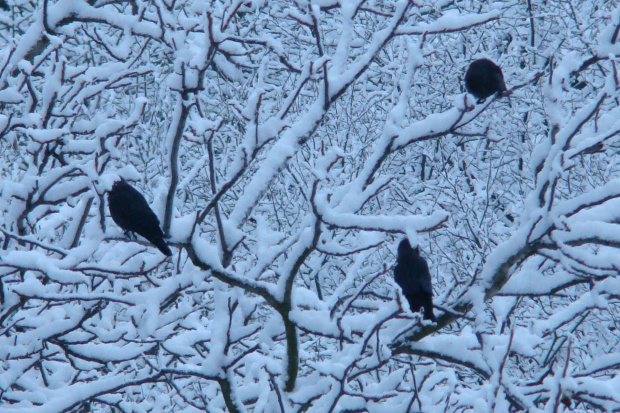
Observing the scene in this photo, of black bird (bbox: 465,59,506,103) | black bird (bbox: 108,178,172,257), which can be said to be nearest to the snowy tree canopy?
black bird (bbox: 108,178,172,257)

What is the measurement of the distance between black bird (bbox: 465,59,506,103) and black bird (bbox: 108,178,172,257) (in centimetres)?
170

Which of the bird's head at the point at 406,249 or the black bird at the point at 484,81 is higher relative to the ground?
the black bird at the point at 484,81

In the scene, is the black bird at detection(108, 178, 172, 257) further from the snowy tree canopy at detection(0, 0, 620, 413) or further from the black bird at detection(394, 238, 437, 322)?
the black bird at detection(394, 238, 437, 322)

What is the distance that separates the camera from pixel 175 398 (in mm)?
5105

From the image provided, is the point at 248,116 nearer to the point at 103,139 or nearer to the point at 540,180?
the point at 103,139

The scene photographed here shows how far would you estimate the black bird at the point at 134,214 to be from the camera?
290cm

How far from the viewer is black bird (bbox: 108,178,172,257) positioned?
290 centimetres

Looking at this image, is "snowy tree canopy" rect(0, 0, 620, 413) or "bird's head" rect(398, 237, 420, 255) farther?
"bird's head" rect(398, 237, 420, 255)

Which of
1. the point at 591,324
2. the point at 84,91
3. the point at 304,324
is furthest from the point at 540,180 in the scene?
the point at 591,324

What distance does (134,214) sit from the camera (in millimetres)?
3045

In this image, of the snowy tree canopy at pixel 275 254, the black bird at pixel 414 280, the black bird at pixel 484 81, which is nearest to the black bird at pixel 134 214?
the snowy tree canopy at pixel 275 254

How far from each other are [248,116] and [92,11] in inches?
76.2

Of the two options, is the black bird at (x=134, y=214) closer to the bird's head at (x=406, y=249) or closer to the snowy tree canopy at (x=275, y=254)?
the snowy tree canopy at (x=275, y=254)

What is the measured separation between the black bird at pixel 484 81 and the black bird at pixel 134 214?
5.59 feet
